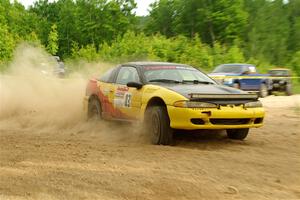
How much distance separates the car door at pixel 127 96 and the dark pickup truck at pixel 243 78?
1120cm

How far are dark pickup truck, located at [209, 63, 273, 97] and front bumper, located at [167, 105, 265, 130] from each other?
41.0ft

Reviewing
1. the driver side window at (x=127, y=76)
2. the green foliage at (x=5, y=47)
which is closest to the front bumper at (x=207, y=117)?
the driver side window at (x=127, y=76)

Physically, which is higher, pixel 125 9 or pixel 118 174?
pixel 125 9

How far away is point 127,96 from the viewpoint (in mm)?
8906

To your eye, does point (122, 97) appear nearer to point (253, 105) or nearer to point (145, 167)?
point (253, 105)

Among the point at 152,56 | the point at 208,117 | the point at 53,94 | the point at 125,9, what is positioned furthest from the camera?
the point at 125,9

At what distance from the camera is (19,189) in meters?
4.73

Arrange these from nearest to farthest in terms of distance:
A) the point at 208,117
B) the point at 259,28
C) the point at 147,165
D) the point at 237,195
→ 1. the point at 237,195
2. the point at 147,165
3. the point at 208,117
4. the point at 259,28

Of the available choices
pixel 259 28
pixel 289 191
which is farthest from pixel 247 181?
pixel 259 28

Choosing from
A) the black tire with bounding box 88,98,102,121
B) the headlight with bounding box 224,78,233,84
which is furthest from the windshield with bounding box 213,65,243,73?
the black tire with bounding box 88,98,102,121

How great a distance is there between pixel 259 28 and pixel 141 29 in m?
23.3

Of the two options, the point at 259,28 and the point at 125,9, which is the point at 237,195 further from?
the point at 125,9

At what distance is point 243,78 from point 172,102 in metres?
13.8

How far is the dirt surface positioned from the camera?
15.5 feet
